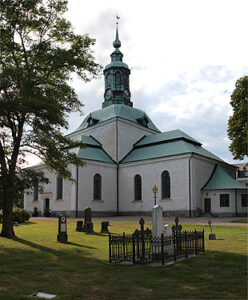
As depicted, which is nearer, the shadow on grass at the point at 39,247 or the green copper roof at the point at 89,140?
the shadow on grass at the point at 39,247

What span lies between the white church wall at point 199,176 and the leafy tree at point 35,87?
17492 millimetres

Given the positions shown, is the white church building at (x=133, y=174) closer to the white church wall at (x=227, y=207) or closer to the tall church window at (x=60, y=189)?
the white church wall at (x=227, y=207)

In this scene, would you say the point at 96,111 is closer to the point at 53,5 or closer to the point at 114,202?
the point at 114,202

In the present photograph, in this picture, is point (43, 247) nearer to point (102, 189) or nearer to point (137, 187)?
Answer: point (102, 189)

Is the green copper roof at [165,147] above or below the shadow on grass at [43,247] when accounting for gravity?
above

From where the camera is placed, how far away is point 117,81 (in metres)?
45.2

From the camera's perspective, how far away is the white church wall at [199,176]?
107ft

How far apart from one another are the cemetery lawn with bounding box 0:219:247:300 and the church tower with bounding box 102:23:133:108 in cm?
3475

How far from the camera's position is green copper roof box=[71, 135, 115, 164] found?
36781 mm

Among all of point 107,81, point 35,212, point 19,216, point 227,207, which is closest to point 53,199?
point 35,212

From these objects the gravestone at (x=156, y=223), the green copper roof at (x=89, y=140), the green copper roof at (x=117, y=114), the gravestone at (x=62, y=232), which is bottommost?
the gravestone at (x=62, y=232)

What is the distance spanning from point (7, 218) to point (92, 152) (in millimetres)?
21927

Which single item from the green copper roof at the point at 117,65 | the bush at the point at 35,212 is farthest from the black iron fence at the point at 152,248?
the green copper roof at the point at 117,65

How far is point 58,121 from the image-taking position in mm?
17219
